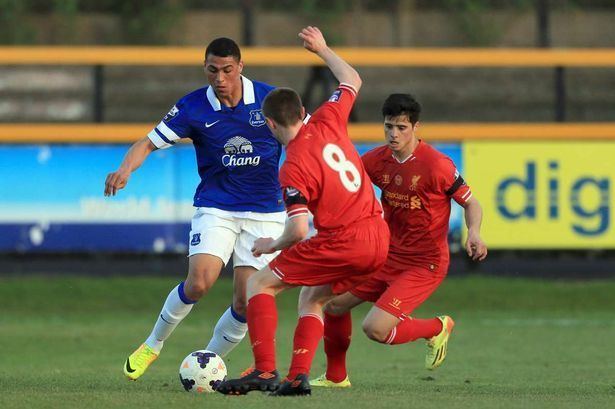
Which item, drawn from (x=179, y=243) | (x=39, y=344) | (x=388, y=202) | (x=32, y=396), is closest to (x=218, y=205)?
(x=388, y=202)

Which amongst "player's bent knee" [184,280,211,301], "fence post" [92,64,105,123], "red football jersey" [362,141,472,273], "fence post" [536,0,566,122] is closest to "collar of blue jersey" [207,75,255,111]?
"red football jersey" [362,141,472,273]

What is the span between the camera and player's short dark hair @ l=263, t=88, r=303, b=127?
767 cm

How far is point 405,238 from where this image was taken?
9273 mm

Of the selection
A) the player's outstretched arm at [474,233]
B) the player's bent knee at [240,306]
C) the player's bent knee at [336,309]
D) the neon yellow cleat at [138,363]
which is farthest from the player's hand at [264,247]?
the neon yellow cleat at [138,363]

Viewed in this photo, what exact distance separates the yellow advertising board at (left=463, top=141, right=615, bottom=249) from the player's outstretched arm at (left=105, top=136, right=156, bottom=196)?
7286 millimetres

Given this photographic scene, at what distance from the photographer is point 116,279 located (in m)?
16.5

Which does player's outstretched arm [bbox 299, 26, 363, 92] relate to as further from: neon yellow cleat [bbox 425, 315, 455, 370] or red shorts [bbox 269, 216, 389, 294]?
neon yellow cleat [bbox 425, 315, 455, 370]

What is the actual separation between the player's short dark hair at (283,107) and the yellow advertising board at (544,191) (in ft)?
27.6

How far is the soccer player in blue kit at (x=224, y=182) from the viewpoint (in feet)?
30.1

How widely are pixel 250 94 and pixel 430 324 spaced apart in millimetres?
1899

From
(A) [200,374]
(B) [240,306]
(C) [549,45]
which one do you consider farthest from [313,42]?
(C) [549,45]

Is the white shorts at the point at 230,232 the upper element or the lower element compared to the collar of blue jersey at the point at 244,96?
lower

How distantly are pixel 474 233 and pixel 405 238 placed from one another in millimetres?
820

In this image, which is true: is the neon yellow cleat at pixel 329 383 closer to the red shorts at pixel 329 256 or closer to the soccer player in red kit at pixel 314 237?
the soccer player in red kit at pixel 314 237
